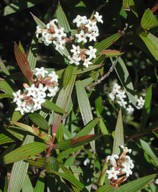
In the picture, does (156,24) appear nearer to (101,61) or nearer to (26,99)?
(101,61)

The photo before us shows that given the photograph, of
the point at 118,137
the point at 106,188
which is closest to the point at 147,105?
the point at 118,137

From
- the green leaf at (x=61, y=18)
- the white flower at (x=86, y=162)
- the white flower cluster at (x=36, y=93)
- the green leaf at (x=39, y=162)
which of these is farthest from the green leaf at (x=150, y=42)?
the white flower at (x=86, y=162)

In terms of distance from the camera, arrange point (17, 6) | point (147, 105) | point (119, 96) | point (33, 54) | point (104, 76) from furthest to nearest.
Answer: point (119, 96) < point (147, 105) < point (17, 6) < point (104, 76) < point (33, 54)

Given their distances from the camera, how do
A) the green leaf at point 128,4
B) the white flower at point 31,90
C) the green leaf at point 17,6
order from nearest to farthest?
the white flower at point 31,90, the green leaf at point 128,4, the green leaf at point 17,6

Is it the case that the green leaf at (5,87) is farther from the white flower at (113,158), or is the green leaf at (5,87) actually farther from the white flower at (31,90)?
the white flower at (113,158)

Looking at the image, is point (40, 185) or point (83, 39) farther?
point (40, 185)

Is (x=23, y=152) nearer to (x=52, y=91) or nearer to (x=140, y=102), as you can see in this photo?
(x=52, y=91)
